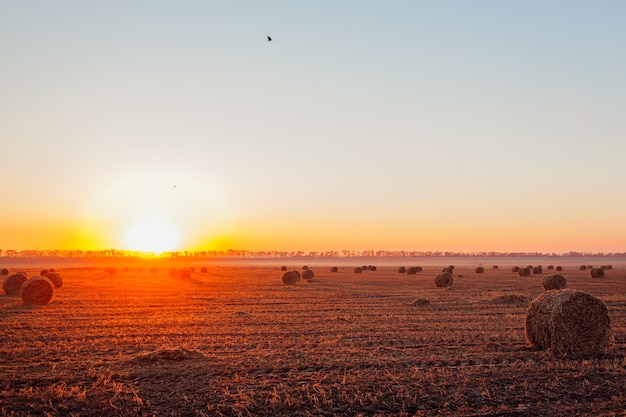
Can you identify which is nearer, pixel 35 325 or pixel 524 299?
pixel 35 325

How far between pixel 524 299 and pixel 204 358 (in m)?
22.7

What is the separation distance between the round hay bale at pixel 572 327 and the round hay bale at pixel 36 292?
2786cm

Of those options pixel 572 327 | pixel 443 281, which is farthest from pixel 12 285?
pixel 572 327

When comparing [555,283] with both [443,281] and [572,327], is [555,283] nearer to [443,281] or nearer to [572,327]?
[443,281]

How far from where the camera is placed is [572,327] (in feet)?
50.5

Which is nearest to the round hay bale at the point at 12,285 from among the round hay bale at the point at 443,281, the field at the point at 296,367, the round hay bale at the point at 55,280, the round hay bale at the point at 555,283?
the round hay bale at the point at 55,280

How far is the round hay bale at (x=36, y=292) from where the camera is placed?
96.6 ft

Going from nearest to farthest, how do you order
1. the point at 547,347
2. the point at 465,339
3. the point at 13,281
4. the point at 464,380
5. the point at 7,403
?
the point at 7,403 → the point at 464,380 → the point at 547,347 → the point at 465,339 → the point at 13,281

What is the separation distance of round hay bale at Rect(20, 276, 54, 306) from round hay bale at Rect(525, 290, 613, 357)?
2786 centimetres

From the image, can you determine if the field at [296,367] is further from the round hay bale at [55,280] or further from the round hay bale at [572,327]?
the round hay bale at [55,280]

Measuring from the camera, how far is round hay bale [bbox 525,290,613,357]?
15.2 metres

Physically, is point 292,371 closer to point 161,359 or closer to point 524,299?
point 161,359

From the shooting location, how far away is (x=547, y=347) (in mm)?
15648

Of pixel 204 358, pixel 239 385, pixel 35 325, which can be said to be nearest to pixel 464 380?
pixel 239 385
